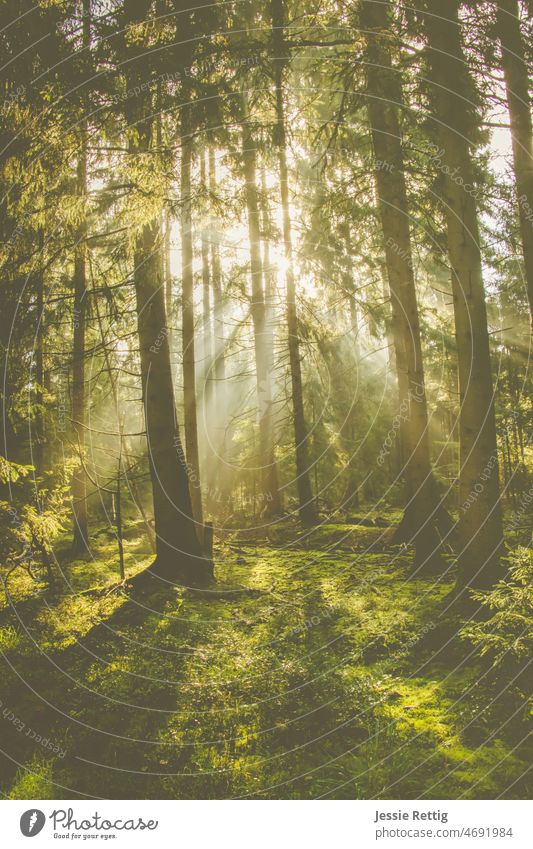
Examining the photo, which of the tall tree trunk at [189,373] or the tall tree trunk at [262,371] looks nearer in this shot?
the tall tree trunk at [189,373]

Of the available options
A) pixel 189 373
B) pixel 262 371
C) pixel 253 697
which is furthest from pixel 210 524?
pixel 262 371

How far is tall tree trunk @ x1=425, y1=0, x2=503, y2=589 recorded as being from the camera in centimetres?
663

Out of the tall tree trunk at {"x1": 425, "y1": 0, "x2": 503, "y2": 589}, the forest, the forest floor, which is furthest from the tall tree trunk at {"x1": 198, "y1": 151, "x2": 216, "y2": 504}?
the tall tree trunk at {"x1": 425, "y1": 0, "x2": 503, "y2": 589}

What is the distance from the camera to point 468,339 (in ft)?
22.2

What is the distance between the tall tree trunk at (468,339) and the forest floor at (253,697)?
3.48ft

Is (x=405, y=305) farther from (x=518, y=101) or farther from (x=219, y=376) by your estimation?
(x=219, y=376)

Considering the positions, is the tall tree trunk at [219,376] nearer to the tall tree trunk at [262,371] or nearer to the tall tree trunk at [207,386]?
the tall tree trunk at [207,386]

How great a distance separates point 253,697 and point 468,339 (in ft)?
18.5

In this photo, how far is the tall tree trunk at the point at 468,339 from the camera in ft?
21.8

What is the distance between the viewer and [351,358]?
18906 mm

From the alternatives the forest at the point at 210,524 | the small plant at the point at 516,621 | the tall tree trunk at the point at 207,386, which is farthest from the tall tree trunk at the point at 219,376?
the small plant at the point at 516,621

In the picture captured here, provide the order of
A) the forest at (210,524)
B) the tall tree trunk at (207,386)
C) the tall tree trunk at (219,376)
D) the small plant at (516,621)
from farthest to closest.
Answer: the tall tree trunk at (207,386) < the tall tree trunk at (219,376) < the small plant at (516,621) < the forest at (210,524)
